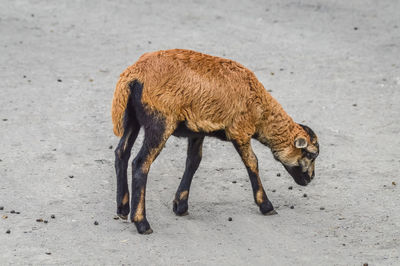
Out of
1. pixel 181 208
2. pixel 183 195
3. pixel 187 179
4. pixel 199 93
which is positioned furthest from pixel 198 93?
pixel 181 208

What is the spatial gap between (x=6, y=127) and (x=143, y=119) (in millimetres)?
3428

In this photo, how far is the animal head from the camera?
27.1 feet

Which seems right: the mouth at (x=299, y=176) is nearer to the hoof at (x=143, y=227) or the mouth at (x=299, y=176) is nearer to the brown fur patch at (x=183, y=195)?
the brown fur patch at (x=183, y=195)

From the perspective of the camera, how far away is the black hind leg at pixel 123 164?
783 cm

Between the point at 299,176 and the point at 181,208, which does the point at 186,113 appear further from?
the point at 299,176

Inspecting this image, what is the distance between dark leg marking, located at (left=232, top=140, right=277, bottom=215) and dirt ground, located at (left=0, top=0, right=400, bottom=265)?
6.5 inches

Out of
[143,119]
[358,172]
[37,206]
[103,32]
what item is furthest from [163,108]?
[103,32]

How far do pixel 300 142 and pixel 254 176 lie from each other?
647mm

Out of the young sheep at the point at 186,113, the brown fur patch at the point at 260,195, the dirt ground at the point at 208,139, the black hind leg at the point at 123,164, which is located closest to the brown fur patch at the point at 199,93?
the young sheep at the point at 186,113

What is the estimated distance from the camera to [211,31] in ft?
46.9

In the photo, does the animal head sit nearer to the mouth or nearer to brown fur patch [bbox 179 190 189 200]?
the mouth

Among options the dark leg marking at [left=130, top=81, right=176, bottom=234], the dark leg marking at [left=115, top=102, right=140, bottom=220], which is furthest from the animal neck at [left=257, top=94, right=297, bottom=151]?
the dark leg marking at [left=115, top=102, right=140, bottom=220]

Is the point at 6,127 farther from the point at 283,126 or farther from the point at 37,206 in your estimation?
the point at 283,126

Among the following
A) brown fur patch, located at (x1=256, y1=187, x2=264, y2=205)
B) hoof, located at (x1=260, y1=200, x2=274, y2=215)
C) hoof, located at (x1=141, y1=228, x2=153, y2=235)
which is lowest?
hoof, located at (x1=141, y1=228, x2=153, y2=235)
